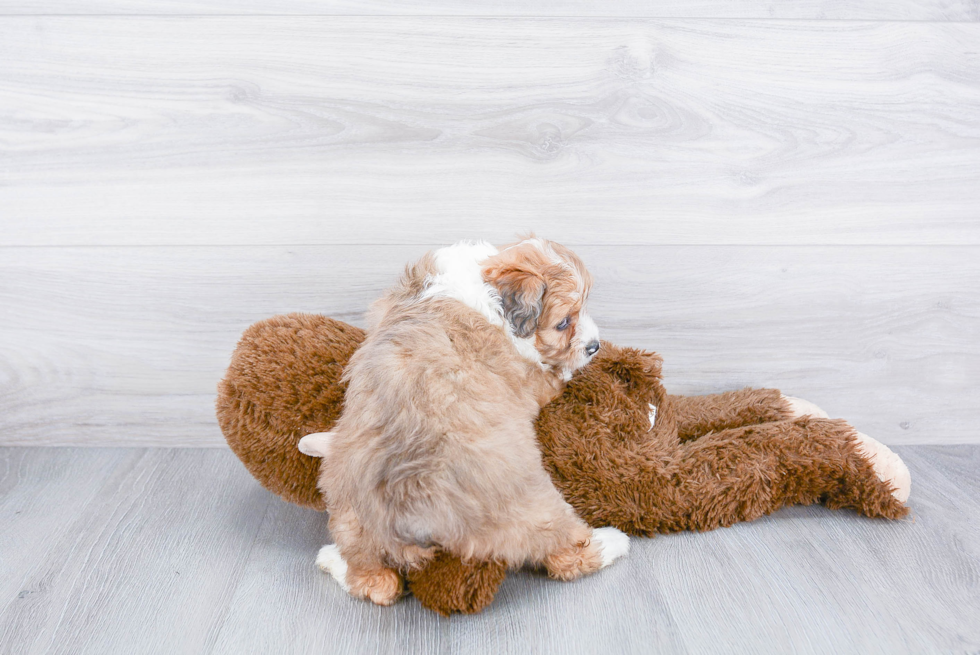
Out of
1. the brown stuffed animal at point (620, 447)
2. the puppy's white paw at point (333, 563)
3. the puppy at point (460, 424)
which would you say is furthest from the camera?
the brown stuffed animal at point (620, 447)

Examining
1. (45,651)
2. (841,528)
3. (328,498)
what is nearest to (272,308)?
(328,498)

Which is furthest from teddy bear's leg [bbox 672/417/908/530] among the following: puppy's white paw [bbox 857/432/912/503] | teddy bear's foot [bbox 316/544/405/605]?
teddy bear's foot [bbox 316/544/405/605]

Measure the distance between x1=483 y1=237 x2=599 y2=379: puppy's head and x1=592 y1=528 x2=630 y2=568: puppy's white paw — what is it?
1.40 feet

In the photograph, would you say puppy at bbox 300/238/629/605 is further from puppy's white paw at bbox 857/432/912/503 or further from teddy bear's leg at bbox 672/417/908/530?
puppy's white paw at bbox 857/432/912/503

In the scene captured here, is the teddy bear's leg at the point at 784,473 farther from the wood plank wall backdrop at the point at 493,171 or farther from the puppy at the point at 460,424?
the wood plank wall backdrop at the point at 493,171

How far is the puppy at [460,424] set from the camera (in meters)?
1.40

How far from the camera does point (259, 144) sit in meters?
2.06

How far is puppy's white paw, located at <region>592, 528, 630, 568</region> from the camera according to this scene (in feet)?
5.53

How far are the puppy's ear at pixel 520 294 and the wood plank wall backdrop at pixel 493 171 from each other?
0.52 meters

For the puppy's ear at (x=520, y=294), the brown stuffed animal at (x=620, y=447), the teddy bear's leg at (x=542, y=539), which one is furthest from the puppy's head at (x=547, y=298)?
the teddy bear's leg at (x=542, y=539)

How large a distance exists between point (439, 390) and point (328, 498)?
41cm

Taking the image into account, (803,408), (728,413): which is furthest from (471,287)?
(803,408)

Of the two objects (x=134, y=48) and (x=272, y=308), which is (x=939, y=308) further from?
(x=134, y=48)

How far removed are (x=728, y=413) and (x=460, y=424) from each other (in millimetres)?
1030
